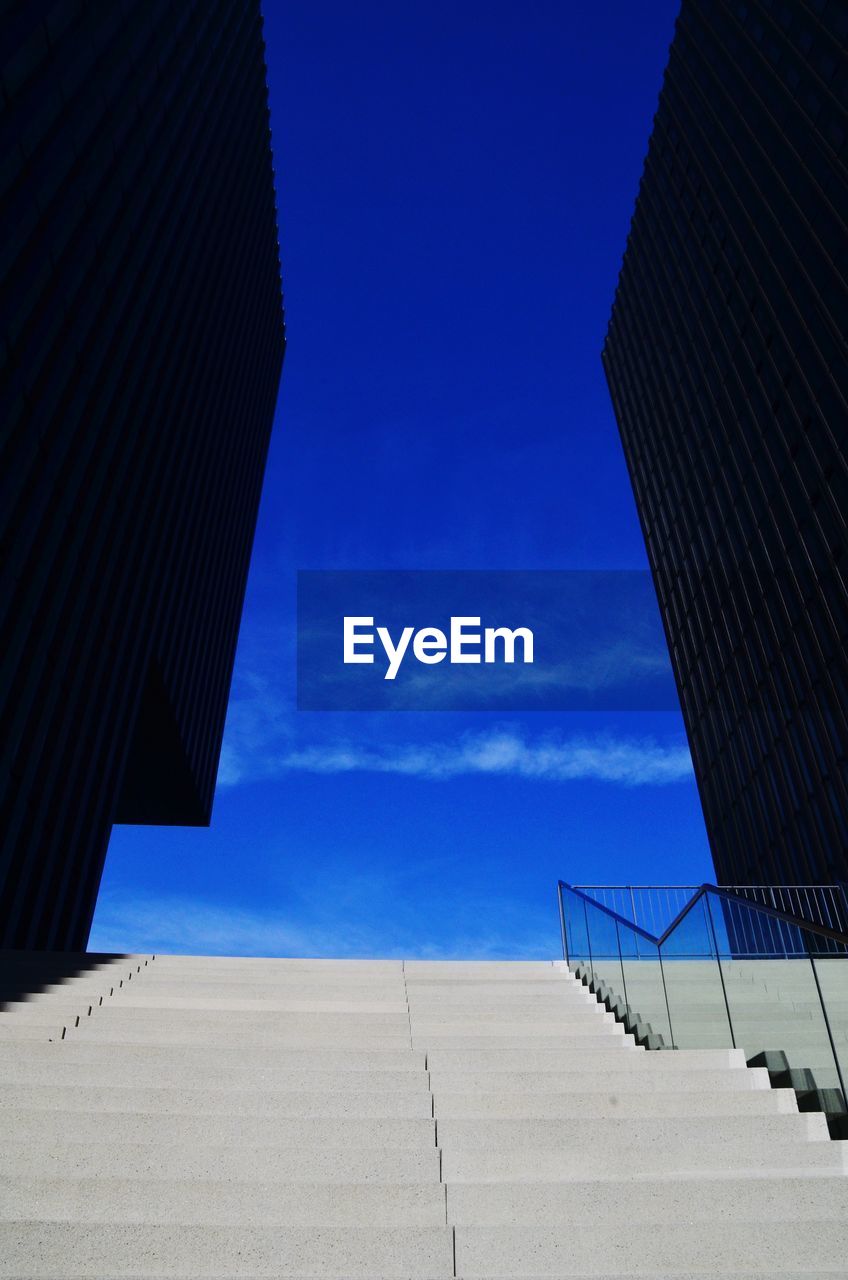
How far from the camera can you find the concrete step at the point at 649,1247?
3244mm

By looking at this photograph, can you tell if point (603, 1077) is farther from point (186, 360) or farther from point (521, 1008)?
point (186, 360)

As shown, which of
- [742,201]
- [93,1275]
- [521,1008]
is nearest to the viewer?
[93,1275]

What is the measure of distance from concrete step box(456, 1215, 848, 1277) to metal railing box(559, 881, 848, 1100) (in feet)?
5.08

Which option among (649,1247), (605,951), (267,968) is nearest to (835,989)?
(649,1247)

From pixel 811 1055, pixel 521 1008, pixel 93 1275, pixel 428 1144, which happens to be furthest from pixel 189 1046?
pixel 811 1055

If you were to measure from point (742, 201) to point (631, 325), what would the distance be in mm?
10730

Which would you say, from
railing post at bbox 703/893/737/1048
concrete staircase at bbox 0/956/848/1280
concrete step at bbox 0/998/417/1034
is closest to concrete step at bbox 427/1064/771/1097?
concrete staircase at bbox 0/956/848/1280

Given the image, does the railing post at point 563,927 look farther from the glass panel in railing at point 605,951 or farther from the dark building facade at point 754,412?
the dark building facade at point 754,412

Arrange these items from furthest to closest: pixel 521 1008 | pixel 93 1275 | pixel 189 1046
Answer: pixel 521 1008
pixel 189 1046
pixel 93 1275

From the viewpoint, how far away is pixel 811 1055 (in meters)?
5.08

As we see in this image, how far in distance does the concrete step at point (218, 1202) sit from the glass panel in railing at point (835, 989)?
2.63m

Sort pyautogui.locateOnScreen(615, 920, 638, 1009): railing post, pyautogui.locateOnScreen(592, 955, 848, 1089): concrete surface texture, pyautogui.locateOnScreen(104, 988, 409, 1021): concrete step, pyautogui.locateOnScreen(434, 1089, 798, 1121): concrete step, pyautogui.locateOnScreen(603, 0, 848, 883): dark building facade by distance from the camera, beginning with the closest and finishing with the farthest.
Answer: pyautogui.locateOnScreen(434, 1089, 798, 1121): concrete step
pyautogui.locateOnScreen(592, 955, 848, 1089): concrete surface texture
pyautogui.locateOnScreen(104, 988, 409, 1021): concrete step
pyautogui.locateOnScreen(615, 920, 638, 1009): railing post
pyautogui.locateOnScreen(603, 0, 848, 883): dark building facade

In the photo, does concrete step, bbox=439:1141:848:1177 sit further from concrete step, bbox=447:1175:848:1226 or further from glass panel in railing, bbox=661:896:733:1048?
glass panel in railing, bbox=661:896:733:1048

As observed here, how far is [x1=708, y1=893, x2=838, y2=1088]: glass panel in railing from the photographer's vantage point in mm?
5105
